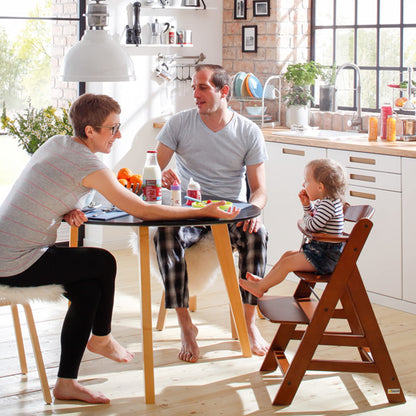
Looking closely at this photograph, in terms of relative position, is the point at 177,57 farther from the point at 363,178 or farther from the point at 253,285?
the point at 253,285

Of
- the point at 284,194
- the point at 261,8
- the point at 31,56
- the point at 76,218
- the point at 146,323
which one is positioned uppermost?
the point at 261,8

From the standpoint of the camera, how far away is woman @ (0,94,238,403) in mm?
2848

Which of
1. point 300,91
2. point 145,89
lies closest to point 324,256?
point 300,91

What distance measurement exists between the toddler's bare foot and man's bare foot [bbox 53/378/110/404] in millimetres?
741

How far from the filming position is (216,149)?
12.3 feet

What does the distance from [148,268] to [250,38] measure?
2.80m

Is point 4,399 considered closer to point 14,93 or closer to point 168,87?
point 14,93

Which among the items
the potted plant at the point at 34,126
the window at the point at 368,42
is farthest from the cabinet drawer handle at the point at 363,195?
the potted plant at the point at 34,126

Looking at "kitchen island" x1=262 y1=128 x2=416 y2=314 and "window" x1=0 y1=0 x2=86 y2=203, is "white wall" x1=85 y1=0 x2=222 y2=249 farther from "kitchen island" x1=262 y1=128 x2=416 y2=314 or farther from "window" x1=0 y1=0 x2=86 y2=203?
"kitchen island" x1=262 y1=128 x2=416 y2=314

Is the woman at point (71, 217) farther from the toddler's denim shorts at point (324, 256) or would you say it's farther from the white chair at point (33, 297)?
the toddler's denim shorts at point (324, 256)

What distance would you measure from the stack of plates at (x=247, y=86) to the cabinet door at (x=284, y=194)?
0.52 metres

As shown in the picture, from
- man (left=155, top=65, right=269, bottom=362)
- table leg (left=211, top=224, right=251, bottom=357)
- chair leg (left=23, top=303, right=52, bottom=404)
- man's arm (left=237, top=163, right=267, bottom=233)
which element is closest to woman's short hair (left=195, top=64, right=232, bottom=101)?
man (left=155, top=65, right=269, bottom=362)

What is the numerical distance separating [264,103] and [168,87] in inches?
27.8

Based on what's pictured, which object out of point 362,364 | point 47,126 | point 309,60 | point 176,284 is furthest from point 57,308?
point 309,60
